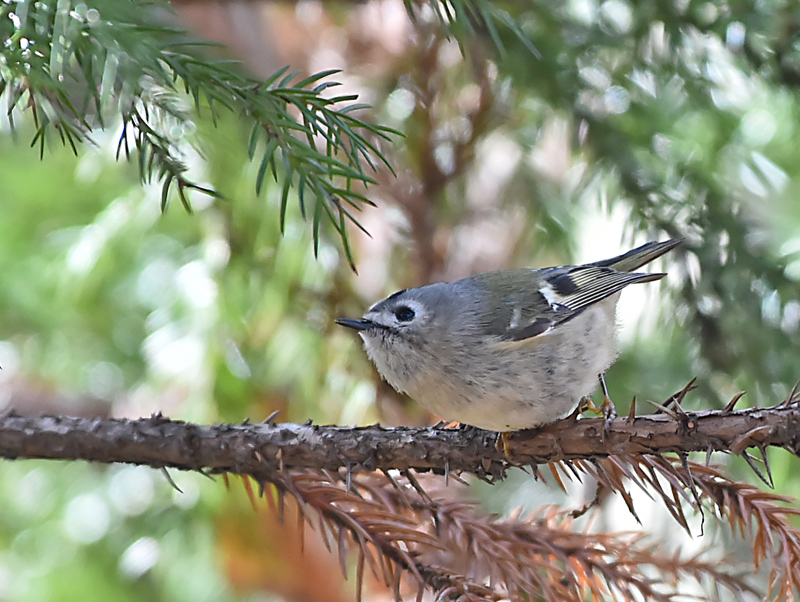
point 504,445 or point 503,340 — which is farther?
point 503,340

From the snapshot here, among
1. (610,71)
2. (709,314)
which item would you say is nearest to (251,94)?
(709,314)

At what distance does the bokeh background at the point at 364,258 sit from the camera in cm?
112

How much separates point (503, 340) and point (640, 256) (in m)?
0.28

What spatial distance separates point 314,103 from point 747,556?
1536mm

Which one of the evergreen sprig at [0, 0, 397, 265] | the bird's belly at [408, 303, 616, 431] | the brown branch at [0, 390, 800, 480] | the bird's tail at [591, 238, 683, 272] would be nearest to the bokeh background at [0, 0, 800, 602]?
the bird's tail at [591, 238, 683, 272]

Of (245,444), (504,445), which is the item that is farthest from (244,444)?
(504,445)

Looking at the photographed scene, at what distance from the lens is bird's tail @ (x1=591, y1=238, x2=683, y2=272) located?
41.1 inches

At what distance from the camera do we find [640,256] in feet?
3.84

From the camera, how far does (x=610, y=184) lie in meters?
1.24

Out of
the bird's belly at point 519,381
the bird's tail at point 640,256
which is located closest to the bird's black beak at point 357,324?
the bird's belly at point 519,381

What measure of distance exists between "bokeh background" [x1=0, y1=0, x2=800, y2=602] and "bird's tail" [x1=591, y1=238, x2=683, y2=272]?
34 mm

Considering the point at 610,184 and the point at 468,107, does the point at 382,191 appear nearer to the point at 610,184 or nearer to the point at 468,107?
the point at 468,107

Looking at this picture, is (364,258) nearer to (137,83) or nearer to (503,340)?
(503,340)

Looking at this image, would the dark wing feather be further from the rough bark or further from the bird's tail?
the rough bark
